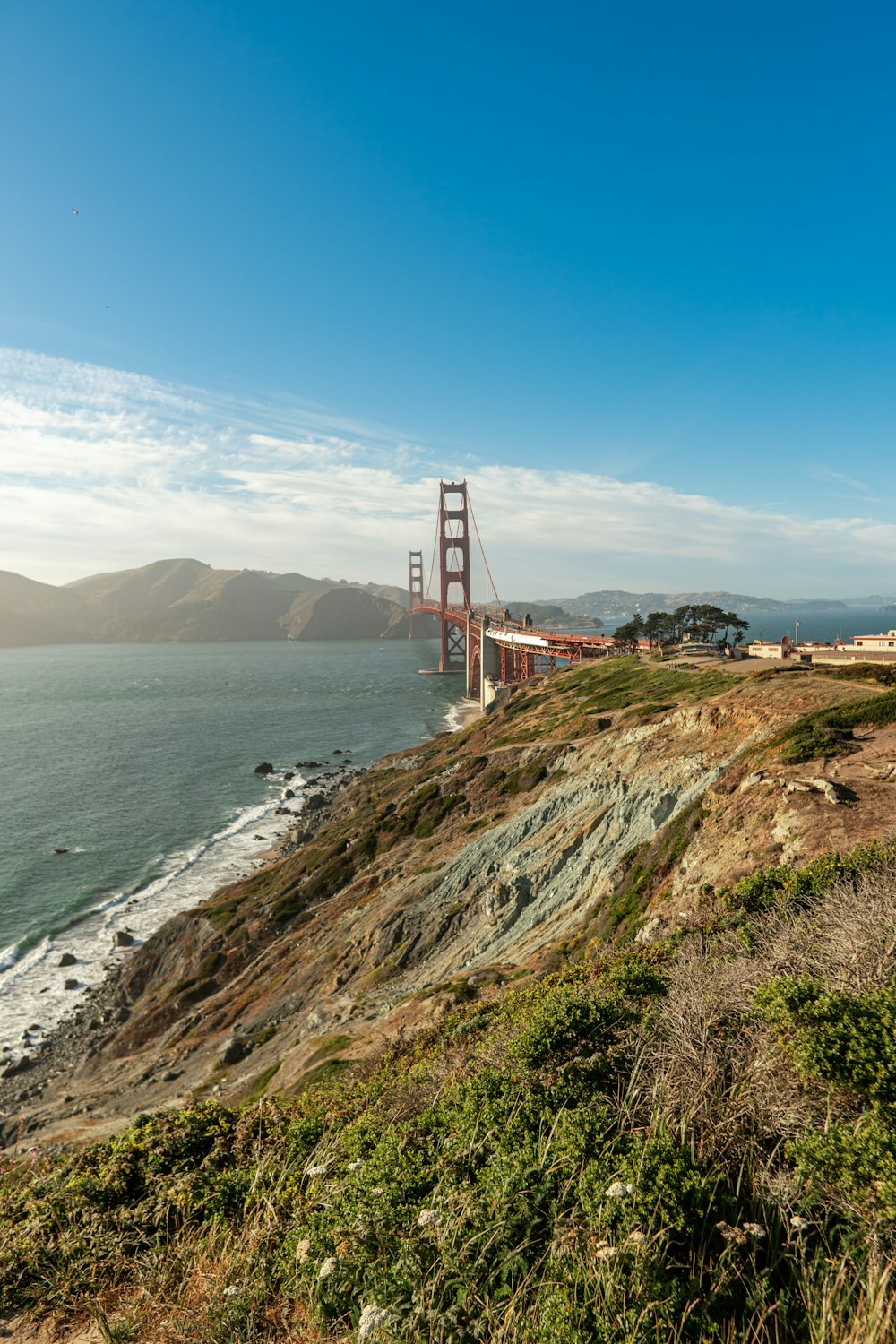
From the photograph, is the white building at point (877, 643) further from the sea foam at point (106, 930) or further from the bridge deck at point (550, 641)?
the sea foam at point (106, 930)

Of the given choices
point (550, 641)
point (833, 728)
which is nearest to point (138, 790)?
point (550, 641)

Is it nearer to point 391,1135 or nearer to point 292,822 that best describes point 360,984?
point 391,1135

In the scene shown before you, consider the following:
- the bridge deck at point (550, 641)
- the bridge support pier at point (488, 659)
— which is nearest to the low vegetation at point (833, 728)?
the bridge deck at point (550, 641)

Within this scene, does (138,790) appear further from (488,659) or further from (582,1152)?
(582,1152)

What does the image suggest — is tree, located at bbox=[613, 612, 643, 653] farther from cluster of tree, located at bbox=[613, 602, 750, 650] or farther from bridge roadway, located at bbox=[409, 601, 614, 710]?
bridge roadway, located at bbox=[409, 601, 614, 710]

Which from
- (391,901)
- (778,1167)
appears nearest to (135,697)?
(391,901)
